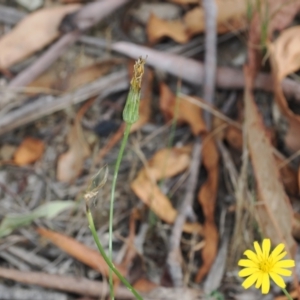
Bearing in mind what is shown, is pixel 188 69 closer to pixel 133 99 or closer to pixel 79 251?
pixel 79 251

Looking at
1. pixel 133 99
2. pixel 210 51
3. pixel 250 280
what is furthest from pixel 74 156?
pixel 250 280

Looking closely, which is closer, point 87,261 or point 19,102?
point 87,261

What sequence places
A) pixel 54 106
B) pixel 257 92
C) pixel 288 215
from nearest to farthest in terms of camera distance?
pixel 288 215
pixel 257 92
pixel 54 106

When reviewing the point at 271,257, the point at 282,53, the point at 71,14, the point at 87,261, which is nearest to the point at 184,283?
the point at 87,261

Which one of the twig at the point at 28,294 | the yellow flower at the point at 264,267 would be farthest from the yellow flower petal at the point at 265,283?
the twig at the point at 28,294

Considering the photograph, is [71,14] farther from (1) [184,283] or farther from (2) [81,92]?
(1) [184,283]

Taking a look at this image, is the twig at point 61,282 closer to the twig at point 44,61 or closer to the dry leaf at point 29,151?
the dry leaf at point 29,151

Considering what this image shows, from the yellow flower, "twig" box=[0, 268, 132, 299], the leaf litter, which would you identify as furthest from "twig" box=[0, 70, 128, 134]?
the yellow flower
